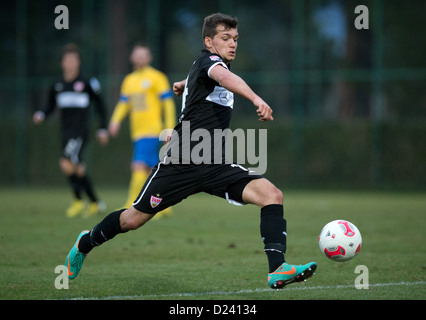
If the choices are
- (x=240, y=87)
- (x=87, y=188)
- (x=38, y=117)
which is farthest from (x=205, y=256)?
(x=38, y=117)

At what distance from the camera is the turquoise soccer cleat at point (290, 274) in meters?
4.73

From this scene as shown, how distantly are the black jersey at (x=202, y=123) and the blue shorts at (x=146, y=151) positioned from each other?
20.1 ft

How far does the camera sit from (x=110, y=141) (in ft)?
69.5

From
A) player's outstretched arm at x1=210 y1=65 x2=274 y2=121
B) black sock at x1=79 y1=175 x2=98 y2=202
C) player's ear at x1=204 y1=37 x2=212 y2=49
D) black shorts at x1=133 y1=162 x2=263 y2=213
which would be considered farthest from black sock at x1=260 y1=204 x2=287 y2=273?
black sock at x1=79 y1=175 x2=98 y2=202

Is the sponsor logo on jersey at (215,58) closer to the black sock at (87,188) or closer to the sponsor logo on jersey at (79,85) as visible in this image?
the black sock at (87,188)

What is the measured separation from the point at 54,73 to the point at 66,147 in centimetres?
1095

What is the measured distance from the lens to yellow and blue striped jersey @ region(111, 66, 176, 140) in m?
11.9

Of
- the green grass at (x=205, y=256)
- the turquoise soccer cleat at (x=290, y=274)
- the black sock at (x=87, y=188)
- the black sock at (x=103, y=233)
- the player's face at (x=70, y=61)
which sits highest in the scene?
the player's face at (x=70, y=61)

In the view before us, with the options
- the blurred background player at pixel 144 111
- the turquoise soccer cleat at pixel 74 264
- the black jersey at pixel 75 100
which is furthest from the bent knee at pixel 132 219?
the black jersey at pixel 75 100

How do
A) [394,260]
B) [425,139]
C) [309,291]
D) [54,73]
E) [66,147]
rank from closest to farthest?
[309,291] < [394,260] < [66,147] < [425,139] < [54,73]

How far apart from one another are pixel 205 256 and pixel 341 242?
2082 millimetres

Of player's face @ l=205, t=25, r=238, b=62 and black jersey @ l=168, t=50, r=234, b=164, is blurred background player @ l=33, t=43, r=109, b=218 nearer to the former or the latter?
black jersey @ l=168, t=50, r=234, b=164
